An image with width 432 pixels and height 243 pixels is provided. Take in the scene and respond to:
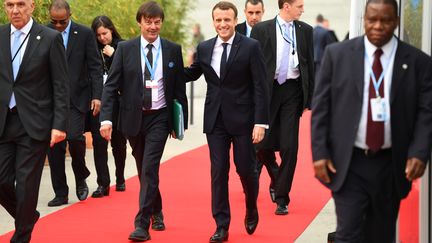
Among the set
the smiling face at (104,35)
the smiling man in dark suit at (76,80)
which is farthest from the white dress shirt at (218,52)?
the smiling face at (104,35)

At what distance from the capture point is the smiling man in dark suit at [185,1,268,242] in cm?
952

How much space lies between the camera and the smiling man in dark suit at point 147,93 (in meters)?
9.61

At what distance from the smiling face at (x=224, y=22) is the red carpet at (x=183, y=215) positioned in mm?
1741

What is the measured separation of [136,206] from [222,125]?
97.2 inches

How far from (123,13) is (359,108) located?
12165 mm

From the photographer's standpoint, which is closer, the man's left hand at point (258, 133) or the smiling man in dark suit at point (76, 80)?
the man's left hand at point (258, 133)

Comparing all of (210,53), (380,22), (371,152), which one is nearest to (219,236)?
(210,53)

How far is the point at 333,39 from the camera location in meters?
29.3

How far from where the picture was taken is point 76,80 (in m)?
11.7

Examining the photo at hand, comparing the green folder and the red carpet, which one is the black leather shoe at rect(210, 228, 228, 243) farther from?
the green folder

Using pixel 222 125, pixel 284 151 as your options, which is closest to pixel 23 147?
pixel 222 125

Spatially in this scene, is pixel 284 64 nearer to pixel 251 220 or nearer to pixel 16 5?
pixel 251 220

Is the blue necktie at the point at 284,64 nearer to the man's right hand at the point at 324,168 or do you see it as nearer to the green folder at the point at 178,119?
the green folder at the point at 178,119

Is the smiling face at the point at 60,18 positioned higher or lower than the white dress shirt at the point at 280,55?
higher
